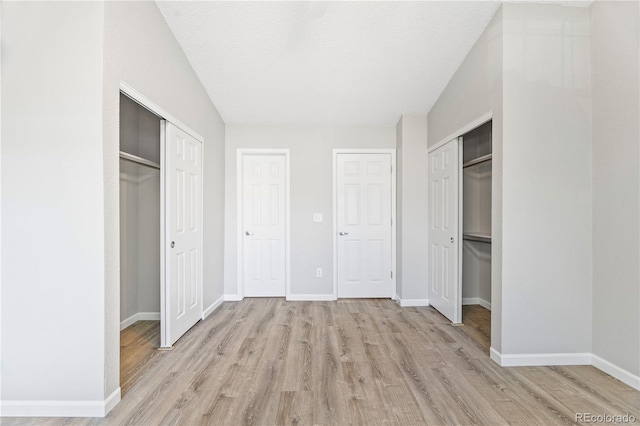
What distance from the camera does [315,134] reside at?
425cm

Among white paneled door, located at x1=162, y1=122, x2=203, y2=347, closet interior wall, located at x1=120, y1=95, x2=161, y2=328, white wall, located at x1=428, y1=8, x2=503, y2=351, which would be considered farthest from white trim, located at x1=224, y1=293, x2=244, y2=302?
white wall, located at x1=428, y1=8, x2=503, y2=351

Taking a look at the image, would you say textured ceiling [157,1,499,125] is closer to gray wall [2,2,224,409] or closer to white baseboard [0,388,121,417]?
gray wall [2,2,224,409]

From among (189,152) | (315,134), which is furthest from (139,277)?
(315,134)

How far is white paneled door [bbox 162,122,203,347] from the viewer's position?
271cm

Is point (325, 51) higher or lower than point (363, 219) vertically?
higher

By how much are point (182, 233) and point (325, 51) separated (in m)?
2.18

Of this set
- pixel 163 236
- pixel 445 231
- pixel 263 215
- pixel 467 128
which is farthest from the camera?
pixel 263 215

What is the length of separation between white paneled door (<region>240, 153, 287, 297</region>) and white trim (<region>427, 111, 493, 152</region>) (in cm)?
200

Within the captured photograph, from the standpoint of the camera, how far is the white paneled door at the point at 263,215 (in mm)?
4312

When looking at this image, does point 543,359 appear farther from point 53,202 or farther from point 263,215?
point 53,202

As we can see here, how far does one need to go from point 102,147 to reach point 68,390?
1390mm

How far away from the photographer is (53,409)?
1774 mm

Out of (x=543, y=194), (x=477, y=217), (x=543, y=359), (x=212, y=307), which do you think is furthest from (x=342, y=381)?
(x=477, y=217)

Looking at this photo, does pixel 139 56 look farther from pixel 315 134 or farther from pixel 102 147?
pixel 315 134
